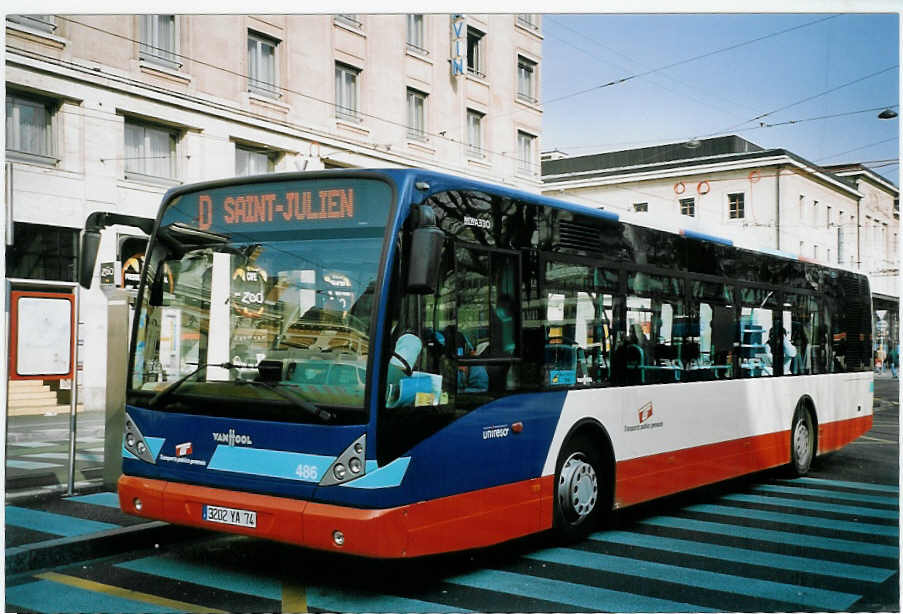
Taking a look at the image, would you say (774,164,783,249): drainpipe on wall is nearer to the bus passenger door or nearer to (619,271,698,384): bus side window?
(619,271,698,384): bus side window

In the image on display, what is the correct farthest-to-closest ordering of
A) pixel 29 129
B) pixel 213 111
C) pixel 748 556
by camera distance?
pixel 213 111 → pixel 29 129 → pixel 748 556

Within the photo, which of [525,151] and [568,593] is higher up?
[525,151]

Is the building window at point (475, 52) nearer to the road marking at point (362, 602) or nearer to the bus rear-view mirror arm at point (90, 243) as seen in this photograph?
the bus rear-view mirror arm at point (90, 243)

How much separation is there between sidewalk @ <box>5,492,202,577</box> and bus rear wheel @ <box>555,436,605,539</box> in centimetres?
302

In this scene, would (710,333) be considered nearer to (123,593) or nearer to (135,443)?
(135,443)

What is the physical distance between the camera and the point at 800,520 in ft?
29.7

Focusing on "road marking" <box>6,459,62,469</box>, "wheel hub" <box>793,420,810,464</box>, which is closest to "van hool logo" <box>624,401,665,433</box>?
"wheel hub" <box>793,420,810,464</box>

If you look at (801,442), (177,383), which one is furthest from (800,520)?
(177,383)

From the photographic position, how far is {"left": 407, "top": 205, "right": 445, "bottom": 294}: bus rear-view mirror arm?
574cm

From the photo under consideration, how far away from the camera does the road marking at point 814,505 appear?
9.33 metres

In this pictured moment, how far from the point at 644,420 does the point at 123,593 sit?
15.4ft

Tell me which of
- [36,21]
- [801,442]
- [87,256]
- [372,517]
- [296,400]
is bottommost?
[801,442]

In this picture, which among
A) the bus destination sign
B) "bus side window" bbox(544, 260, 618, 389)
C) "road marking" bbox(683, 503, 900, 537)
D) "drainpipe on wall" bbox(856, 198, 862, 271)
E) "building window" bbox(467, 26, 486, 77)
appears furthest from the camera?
"drainpipe on wall" bbox(856, 198, 862, 271)
